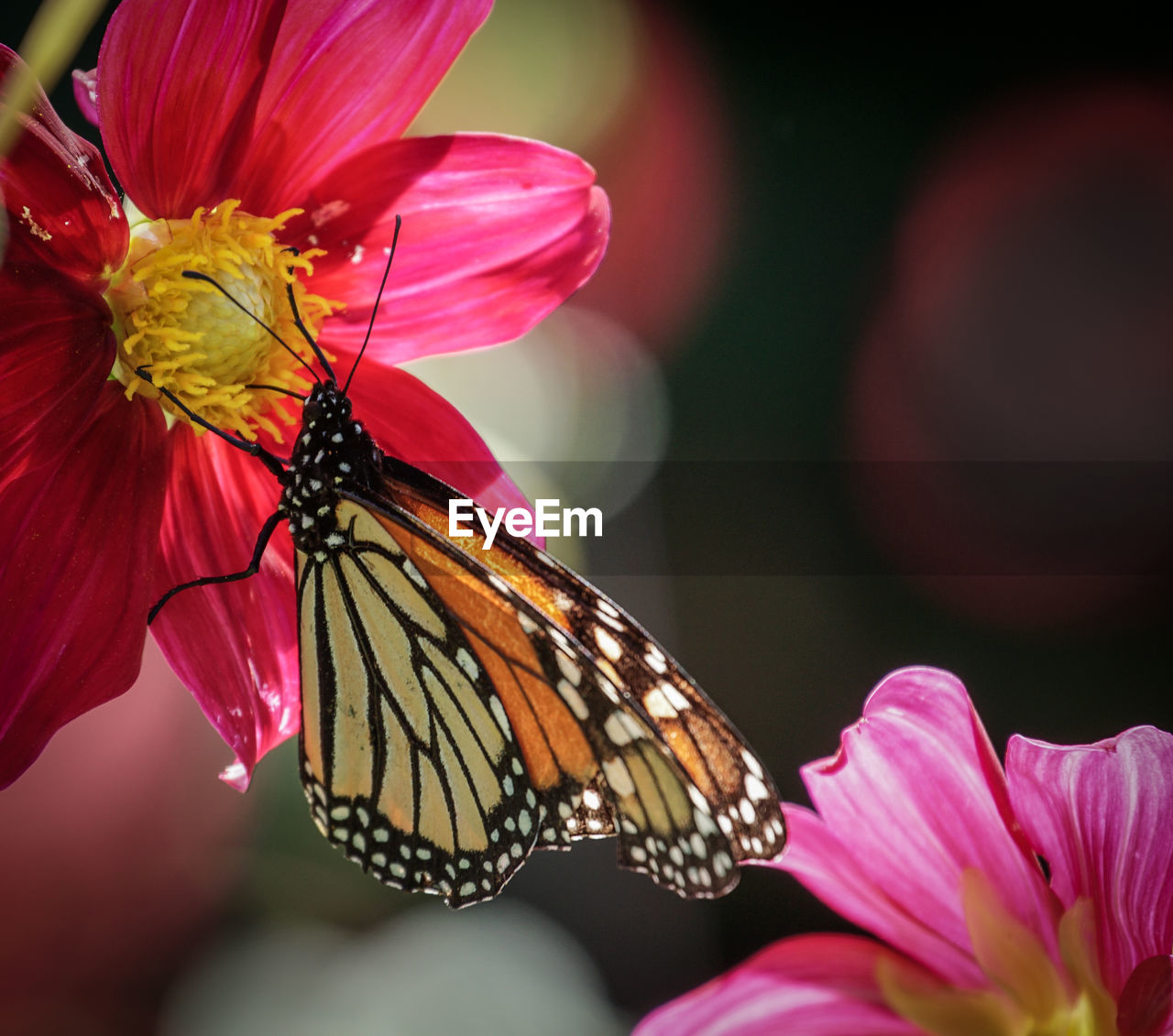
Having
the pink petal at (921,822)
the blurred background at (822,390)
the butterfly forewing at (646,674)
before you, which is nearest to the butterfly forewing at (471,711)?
the butterfly forewing at (646,674)

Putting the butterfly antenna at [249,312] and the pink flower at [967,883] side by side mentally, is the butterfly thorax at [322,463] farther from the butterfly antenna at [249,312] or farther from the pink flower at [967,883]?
the pink flower at [967,883]

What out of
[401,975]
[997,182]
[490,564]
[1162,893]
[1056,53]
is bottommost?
[401,975]

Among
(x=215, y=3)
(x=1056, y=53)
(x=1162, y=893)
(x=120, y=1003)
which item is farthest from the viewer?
(x=1056, y=53)

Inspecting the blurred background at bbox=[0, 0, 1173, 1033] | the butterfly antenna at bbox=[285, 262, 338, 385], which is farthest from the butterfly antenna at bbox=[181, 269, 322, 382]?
the blurred background at bbox=[0, 0, 1173, 1033]

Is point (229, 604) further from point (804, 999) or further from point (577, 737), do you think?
point (804, 999)

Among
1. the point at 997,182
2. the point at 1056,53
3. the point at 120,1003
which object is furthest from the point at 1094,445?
the point at 120,1003

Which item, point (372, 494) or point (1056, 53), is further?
point (1056, 53)

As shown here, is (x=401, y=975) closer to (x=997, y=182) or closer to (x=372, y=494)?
(x=372, y=494)
